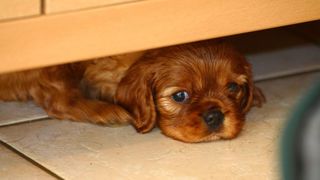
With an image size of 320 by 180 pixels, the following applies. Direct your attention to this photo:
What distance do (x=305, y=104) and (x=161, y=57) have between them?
43.3 inches

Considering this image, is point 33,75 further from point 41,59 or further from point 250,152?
point 250,152

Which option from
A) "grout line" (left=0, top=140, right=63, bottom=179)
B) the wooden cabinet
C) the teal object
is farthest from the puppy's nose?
the teal object

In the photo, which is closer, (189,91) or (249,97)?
(189,91)

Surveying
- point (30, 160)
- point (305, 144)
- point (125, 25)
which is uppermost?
point (305, 144)

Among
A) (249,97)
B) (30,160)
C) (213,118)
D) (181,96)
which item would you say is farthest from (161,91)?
(30,160)

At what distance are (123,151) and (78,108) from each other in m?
0.22

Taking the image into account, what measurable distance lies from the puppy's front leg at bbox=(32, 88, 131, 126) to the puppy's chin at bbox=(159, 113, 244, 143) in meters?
0.14

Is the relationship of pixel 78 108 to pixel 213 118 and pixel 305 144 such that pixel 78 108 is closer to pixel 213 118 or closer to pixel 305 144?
pixel 213 118

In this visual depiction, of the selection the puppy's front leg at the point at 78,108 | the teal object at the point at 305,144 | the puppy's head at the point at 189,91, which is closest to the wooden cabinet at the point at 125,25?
the puppy's head at the point at 189,91

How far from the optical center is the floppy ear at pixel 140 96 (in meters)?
1.55

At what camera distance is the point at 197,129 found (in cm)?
148

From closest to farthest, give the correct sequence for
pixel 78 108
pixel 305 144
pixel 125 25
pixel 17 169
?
1. pixel 305 144
2. pixel 125 25
3. pixel 17 169
4. pixel 78 108

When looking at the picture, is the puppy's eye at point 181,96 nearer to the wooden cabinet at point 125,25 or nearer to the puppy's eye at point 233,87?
the puppy's eye at point 233,87

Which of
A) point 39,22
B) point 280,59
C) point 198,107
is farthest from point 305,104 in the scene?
point 280,59
